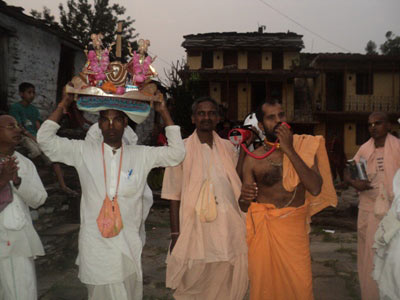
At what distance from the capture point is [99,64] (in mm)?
3104

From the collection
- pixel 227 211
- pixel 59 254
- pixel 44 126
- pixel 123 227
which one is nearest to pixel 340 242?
pixel 227 211

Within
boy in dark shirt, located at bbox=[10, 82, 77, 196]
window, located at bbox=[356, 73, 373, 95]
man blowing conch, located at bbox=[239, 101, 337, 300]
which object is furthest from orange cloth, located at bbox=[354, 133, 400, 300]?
window, located at bbox=[356, 73, 373, 95]

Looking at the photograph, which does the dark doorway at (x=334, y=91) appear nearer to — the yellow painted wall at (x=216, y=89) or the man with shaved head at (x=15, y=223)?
the yellow painted wall at (x=216, y=89)

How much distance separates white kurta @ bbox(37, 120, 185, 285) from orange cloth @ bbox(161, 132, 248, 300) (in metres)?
0.66

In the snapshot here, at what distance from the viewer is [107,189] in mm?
3180

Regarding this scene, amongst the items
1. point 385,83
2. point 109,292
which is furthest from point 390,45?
point 109,292

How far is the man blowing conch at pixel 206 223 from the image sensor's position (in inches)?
152

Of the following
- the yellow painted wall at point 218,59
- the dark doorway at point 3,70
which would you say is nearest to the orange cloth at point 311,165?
the dark doorway at point 3,70

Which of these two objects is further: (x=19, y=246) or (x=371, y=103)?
(x=371, y=103)

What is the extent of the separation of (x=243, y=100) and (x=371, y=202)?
21629 mm

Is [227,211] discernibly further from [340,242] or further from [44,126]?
[340,242]

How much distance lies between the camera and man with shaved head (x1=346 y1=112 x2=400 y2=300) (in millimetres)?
4598

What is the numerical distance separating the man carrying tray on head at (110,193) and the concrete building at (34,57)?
6997 millimetres

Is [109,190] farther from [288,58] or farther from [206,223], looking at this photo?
[288,58]
